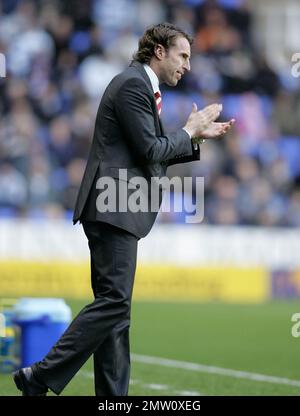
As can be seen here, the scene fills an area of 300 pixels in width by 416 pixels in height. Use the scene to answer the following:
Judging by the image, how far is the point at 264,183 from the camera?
59.7 feet

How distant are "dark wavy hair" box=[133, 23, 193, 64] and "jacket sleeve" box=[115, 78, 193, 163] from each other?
1.06 feet

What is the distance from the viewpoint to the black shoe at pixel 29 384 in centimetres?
585

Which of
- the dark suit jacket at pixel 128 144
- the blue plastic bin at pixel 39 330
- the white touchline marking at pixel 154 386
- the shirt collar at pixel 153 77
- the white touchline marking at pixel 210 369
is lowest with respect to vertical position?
the white touchline marking at pixel 210 369

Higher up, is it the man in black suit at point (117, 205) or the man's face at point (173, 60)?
the man's face at point (173, 60)

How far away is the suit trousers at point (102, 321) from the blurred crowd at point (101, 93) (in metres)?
9.72

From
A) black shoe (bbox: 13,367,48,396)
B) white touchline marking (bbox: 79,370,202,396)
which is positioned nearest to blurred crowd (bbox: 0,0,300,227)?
white touchline marking (bbox: 79,370,202,396)

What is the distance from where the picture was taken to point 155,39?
6.11m

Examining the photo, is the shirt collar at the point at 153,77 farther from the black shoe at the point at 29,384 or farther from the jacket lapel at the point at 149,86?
the black shoe at the point at 29,384

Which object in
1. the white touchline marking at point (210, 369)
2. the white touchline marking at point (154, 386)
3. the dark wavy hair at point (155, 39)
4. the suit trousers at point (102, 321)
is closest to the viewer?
the suit trousers at point (102, 321)

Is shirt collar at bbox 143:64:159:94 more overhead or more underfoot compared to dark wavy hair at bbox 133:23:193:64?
more underfoot

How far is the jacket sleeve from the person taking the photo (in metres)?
5.82

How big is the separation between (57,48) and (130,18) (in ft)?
6.59

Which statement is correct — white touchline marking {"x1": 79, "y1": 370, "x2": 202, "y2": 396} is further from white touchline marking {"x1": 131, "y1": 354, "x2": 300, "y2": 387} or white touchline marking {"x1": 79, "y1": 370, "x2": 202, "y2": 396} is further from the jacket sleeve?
the jacket sleeve

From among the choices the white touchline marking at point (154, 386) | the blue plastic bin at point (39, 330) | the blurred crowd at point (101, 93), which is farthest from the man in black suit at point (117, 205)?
the blurred crowd at point (101, 93)
